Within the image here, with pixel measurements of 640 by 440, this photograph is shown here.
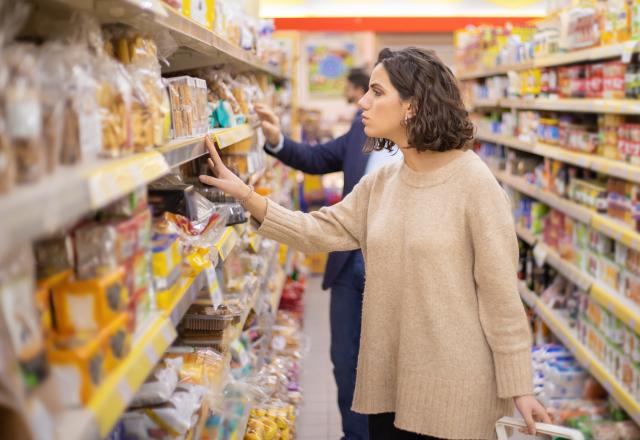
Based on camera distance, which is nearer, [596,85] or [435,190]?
[435,190]

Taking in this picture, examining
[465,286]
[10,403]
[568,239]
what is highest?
[10,403]

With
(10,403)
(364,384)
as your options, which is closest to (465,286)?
(364,384)

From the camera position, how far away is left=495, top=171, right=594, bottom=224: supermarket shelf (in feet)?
13.4

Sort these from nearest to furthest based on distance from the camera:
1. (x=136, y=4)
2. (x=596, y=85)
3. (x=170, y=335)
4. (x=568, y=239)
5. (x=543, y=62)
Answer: (x=136, y=4) → (x=170, y=335) → (x=596, y=85) → (x=568, y=239) → (x=543, y=62)

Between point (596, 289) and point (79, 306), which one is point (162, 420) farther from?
point (596, 289)

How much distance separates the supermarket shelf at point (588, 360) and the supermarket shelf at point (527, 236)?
0.46 metres

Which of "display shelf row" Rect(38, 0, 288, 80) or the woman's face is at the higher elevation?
"display shelf row" Rect(38, 0, 288, 80)

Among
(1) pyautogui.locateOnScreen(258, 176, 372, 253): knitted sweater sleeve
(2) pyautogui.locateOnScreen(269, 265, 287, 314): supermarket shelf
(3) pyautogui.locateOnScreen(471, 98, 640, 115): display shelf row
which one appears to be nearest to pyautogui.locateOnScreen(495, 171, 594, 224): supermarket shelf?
(3) pyautogui.locateOnScreen(471, 98, 640, 115): display shelf row

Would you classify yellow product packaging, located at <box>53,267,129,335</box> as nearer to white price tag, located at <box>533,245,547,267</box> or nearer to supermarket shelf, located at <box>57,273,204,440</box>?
supermarket shelf, located at <box>57,273,204,440</box>

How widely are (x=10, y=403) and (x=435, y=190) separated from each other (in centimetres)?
141

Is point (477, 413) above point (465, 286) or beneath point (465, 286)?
beneath

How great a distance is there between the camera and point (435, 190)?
6.97 feet

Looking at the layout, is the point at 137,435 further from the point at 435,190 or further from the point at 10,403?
the point at 435,190

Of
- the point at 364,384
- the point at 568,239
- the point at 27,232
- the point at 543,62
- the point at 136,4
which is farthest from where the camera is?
the point at 543,62
